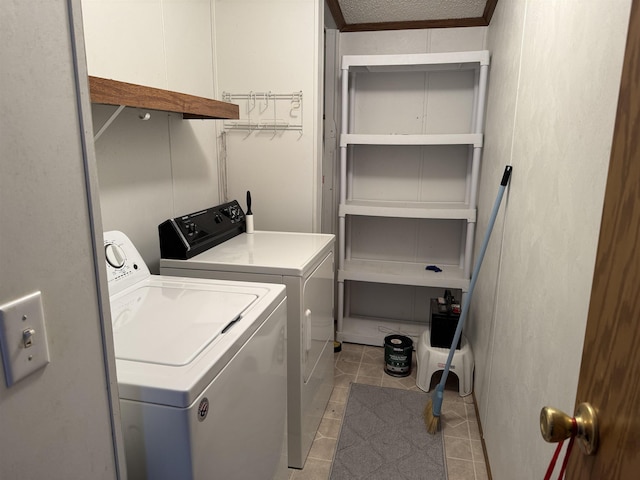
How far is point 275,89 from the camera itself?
2.53m

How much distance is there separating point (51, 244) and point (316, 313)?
1495 millimetres

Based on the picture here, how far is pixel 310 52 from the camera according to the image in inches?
96.4

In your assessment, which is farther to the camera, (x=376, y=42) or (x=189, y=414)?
(x=376, y=42)

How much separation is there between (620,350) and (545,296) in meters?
0.76

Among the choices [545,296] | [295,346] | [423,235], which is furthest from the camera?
[423,235]

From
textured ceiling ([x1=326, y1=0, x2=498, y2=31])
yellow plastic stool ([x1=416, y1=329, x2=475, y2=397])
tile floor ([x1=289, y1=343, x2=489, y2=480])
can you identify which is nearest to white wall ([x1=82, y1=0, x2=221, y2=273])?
textured ceiling ([x1=326, y1=0, x2=498, y2=31])

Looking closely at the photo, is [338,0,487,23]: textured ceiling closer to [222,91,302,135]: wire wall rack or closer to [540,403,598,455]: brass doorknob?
[222,91,302,135]: wire wall rack

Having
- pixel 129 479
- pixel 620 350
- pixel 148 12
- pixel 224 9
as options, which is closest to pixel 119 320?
pixel 129 479

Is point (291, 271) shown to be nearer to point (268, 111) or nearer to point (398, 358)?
point (268, 111)

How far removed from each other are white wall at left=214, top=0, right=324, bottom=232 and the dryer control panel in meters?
0.29

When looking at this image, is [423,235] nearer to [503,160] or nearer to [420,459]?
[503,160]

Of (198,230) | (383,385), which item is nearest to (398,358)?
(383,385)

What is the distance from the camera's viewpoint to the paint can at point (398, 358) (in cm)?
274

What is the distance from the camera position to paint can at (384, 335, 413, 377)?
274cm
